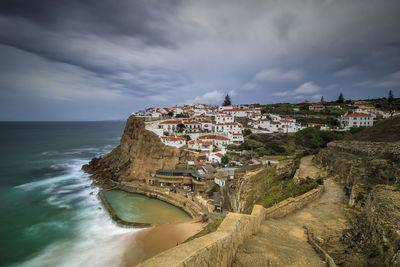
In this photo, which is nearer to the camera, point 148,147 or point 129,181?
point 129,181

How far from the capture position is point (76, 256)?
1557 centimetres

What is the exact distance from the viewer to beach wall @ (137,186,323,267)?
256 cm

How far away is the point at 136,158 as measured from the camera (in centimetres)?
3534

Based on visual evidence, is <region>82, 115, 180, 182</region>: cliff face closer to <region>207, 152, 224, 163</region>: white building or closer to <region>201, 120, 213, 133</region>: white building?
<region>207, 152, 224, 163</region>: white building

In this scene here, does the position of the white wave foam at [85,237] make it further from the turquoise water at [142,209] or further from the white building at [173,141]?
the white building at [173,141]

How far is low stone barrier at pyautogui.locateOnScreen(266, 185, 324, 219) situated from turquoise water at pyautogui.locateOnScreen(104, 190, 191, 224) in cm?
1522

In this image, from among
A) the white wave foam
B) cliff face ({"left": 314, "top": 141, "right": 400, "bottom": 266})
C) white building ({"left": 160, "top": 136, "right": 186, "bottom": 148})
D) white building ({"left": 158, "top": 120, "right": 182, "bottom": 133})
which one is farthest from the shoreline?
white building ({"left": 158, "top": 120, "right": 182, "bottom": 133})

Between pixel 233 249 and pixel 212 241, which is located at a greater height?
pixel 212 241

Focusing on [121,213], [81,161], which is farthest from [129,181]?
[81,161]

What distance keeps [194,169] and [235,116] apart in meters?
30.8

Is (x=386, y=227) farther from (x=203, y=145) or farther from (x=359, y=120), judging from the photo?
(x=359, y=120)

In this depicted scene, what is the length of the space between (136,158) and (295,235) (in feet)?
110

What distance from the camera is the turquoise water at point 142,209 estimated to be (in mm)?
20922

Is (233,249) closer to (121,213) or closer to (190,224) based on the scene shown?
(190,224)
